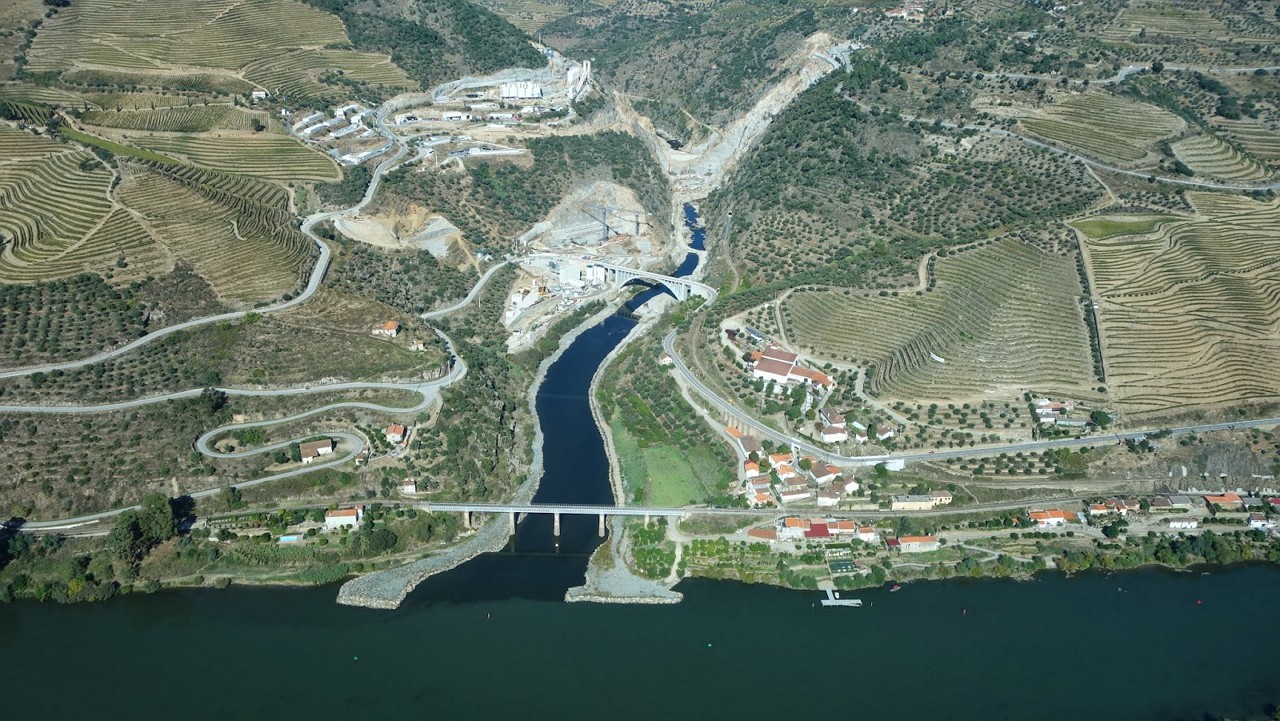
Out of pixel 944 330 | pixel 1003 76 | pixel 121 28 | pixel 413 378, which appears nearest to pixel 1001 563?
pixel 944 330

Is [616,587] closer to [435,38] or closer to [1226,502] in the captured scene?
[1226,502]

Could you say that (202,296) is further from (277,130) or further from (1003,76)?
(1003,76)

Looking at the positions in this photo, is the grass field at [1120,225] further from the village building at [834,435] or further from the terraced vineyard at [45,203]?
the terraced vineyard at [45,203]

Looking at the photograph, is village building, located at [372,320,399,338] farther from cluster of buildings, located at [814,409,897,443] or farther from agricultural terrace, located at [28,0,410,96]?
agricultural terrace, located at [28,0,410,96]

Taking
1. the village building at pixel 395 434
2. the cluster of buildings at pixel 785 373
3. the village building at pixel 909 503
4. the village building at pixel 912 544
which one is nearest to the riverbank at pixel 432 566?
the village building at pixel 395 434

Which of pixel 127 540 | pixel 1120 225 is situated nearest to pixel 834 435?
pixel 1120 225

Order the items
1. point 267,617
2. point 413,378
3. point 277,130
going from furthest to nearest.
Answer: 1. point 277,130
2. point 413,378
3. point 267,617
